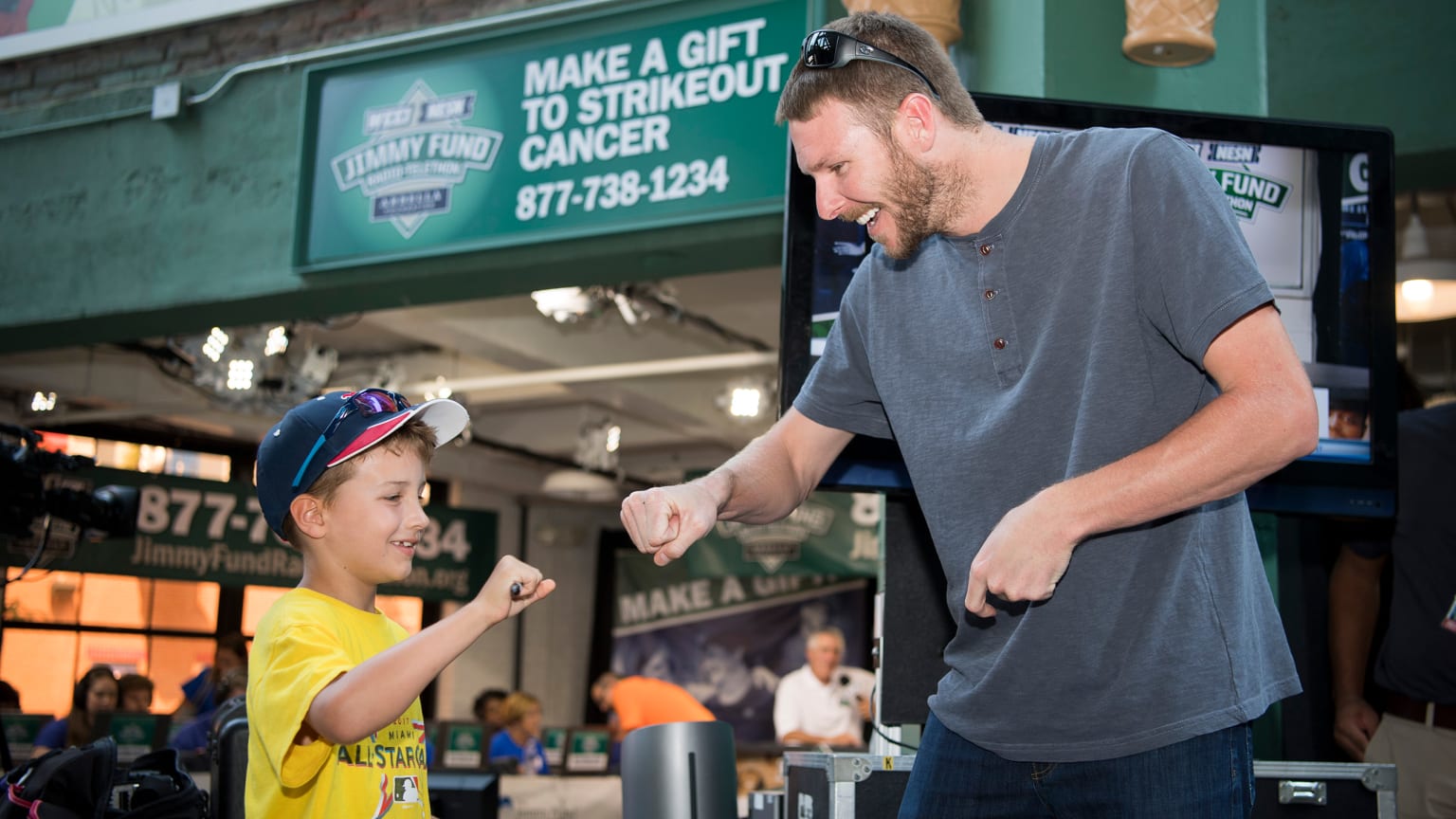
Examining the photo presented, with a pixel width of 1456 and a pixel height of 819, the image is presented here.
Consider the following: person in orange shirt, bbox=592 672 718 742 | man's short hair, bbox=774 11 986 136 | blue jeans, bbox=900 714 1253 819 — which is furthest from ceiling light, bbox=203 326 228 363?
blue jeans, bbox=900 714 1253 819

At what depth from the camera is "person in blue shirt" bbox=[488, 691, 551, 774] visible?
8.49 meters

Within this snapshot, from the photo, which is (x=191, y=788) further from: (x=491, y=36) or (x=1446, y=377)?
(x=1446, y=377)

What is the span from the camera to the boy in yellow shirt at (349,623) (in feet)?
5.35

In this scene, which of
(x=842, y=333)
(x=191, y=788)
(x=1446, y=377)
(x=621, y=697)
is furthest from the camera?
(x=1446, y=377)

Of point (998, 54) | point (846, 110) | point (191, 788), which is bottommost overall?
point (191, 788)

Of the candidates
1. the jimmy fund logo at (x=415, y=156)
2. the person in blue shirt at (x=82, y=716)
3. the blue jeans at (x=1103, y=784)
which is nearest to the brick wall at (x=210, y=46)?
the jimmy fund logo at (x=415, y=156)

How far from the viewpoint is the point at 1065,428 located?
152 centimetres

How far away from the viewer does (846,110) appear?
167cm

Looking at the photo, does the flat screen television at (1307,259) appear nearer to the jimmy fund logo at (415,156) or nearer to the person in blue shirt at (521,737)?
the jimmy fund logo at (415,156)

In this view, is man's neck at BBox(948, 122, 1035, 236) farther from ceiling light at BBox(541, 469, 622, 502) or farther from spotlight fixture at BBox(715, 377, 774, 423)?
ceiling light at BBox(541, 469, 622, 502)

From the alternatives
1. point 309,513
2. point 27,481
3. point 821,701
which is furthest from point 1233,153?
point 821,701

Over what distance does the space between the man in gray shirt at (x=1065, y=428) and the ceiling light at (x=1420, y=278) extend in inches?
108

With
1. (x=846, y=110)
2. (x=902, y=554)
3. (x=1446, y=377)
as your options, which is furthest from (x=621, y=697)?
(x=1446, y=377)

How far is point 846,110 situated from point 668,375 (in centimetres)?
865
